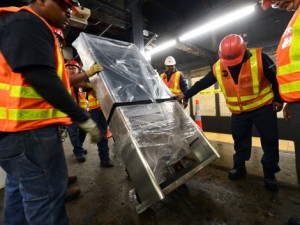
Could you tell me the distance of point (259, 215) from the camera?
1.44 m

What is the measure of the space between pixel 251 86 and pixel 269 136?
0.56 m

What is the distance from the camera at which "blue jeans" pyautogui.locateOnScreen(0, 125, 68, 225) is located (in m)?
0.87

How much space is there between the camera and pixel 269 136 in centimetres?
184

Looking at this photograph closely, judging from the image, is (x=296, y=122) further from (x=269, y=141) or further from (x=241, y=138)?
(x=241, y=138)

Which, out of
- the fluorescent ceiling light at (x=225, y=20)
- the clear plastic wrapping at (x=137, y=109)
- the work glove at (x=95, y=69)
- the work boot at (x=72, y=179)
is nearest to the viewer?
the clear plastic wrapping at (x=137, y=109)

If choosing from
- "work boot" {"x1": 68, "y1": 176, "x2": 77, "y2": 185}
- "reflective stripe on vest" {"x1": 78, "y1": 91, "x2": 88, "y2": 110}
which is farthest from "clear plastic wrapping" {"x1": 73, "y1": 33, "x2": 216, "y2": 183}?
"reflective stripe on vest" {"x1": 78, "y1": 91, "x2": 88, "y2": 110}

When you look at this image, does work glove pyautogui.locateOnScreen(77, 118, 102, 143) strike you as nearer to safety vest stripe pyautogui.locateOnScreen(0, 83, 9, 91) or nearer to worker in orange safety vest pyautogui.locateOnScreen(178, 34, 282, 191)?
safety vest stripe pyautogui.locateOnScreen(0, 83, 9, 91)

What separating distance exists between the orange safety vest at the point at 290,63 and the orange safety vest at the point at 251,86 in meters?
0.61

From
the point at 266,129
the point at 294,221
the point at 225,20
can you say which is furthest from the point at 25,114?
the point at 225,20

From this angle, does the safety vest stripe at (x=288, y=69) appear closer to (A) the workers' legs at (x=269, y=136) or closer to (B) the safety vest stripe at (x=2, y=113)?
(A) the workers' legs at (x=269, y=136)

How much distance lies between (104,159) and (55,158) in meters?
1.93

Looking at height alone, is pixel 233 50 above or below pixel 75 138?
above

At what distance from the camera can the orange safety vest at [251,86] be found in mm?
1836

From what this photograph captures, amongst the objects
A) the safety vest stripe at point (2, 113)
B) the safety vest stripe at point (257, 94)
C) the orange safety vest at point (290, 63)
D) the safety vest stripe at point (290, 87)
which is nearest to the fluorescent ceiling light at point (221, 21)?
the safety vest stripe at point (257, 94)
